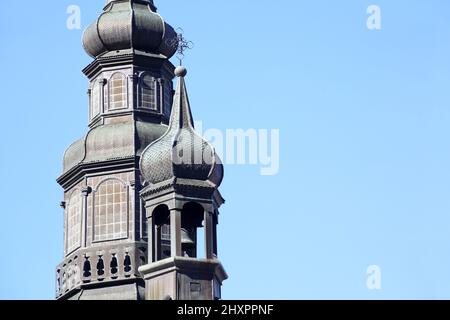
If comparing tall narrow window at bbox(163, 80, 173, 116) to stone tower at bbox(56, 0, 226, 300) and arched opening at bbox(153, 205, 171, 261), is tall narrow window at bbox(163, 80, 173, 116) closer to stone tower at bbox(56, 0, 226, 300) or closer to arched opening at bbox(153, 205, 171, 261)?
stone tower at bbox(56, 0, 226, 300)

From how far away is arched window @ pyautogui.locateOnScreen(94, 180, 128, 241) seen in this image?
96.0 m

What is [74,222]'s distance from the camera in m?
98.1

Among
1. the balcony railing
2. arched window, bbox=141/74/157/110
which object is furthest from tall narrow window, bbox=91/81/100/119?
the balcony railing

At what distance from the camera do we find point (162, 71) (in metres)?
102

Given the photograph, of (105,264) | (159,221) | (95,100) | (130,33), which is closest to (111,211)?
(105,264)

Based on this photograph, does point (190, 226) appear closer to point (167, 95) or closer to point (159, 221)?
point (159, 221)

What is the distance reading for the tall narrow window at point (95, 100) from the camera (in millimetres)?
100500

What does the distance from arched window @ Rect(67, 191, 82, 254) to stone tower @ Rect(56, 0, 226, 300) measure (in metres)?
0.05

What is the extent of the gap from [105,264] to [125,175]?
4676mm

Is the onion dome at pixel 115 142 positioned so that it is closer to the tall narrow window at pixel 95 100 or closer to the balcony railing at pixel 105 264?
the tall narrow window at pixel 95 100

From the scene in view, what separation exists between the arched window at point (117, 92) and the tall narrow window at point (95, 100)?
29.9 inches

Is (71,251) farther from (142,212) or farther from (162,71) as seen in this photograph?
(162,71)

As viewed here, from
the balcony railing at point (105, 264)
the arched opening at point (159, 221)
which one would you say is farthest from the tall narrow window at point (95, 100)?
the arched opening at point (159, 221)
